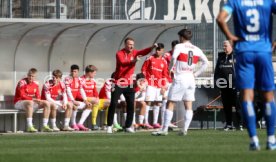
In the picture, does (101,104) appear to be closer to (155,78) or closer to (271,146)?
(155,78)

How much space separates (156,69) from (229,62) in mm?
2135

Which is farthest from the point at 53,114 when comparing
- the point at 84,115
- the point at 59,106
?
the point at 84,115

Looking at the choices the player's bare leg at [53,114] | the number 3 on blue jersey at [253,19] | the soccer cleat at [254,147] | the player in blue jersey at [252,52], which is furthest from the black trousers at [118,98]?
the soccer cleat at [254,147]

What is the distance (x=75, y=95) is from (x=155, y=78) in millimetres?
2123

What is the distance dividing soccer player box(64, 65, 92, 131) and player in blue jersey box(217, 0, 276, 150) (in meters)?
13.9

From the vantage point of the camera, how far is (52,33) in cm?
2853

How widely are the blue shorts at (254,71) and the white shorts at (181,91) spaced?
23.8ft

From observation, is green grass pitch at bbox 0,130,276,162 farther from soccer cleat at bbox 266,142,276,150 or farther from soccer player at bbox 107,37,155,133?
soccer player at bbox 107,37,155,133

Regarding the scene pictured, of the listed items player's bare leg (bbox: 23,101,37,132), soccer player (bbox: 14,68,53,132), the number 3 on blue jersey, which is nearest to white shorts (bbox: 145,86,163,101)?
soccer player (bbox: 14,68,53,132)

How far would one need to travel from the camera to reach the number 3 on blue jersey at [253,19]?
47.7 ft

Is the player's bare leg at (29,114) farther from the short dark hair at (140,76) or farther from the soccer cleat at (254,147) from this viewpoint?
the soccer cleat at (254,147)

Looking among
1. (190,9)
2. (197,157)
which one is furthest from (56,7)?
(197,157)

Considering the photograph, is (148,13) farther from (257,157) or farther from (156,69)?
(257,157)

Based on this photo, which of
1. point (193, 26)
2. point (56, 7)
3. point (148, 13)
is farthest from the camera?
point (148, 13)
